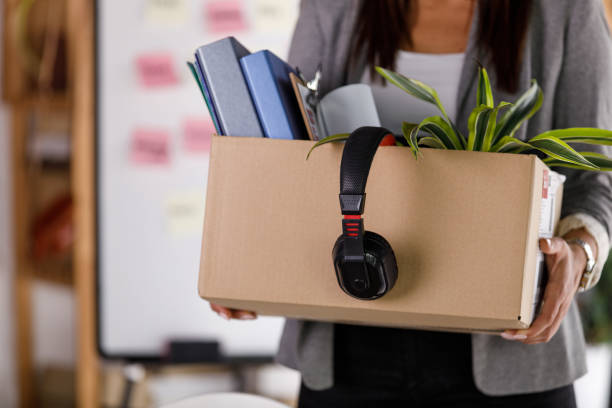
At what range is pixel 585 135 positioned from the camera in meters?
0.51

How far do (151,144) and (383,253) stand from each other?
3.76ft

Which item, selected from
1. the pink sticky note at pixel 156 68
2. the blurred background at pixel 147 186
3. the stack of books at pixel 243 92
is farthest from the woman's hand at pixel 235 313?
the pink sticky note at pixel 156 68

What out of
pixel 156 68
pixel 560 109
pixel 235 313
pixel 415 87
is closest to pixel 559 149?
pixel 415 87

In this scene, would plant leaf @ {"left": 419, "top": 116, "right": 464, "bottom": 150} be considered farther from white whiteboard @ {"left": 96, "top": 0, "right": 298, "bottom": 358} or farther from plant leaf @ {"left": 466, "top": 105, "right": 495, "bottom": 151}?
white whiteboard @ {"left": 96, "top": 0, "right": 298, "bottom": 358}

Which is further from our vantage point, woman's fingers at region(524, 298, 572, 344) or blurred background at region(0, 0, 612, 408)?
blurred background at region(0, 0, 612, 408)

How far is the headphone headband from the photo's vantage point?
47cm

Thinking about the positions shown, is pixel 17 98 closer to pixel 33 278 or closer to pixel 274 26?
pixel 33 278

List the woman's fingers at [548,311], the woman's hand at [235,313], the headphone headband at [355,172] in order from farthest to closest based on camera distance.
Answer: the woman's hand at [235,313] → the woman's fingers at [548,311] → the headphone headband at [355,172]

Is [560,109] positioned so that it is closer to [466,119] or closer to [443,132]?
[466,119]

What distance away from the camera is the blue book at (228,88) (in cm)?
55

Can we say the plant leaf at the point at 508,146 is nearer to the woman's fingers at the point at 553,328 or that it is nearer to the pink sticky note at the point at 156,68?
the woman's fingers at the point at 553,328

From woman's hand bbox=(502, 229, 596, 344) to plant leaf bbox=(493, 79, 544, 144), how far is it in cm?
12

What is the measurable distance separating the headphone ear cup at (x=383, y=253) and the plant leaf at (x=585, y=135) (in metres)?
0.17

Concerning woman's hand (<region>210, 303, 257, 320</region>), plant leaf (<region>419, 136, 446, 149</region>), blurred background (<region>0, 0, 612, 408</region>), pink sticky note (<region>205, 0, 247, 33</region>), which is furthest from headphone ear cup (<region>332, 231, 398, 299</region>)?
pink sticky note (<region>205, 0, 247, 33</region>)
